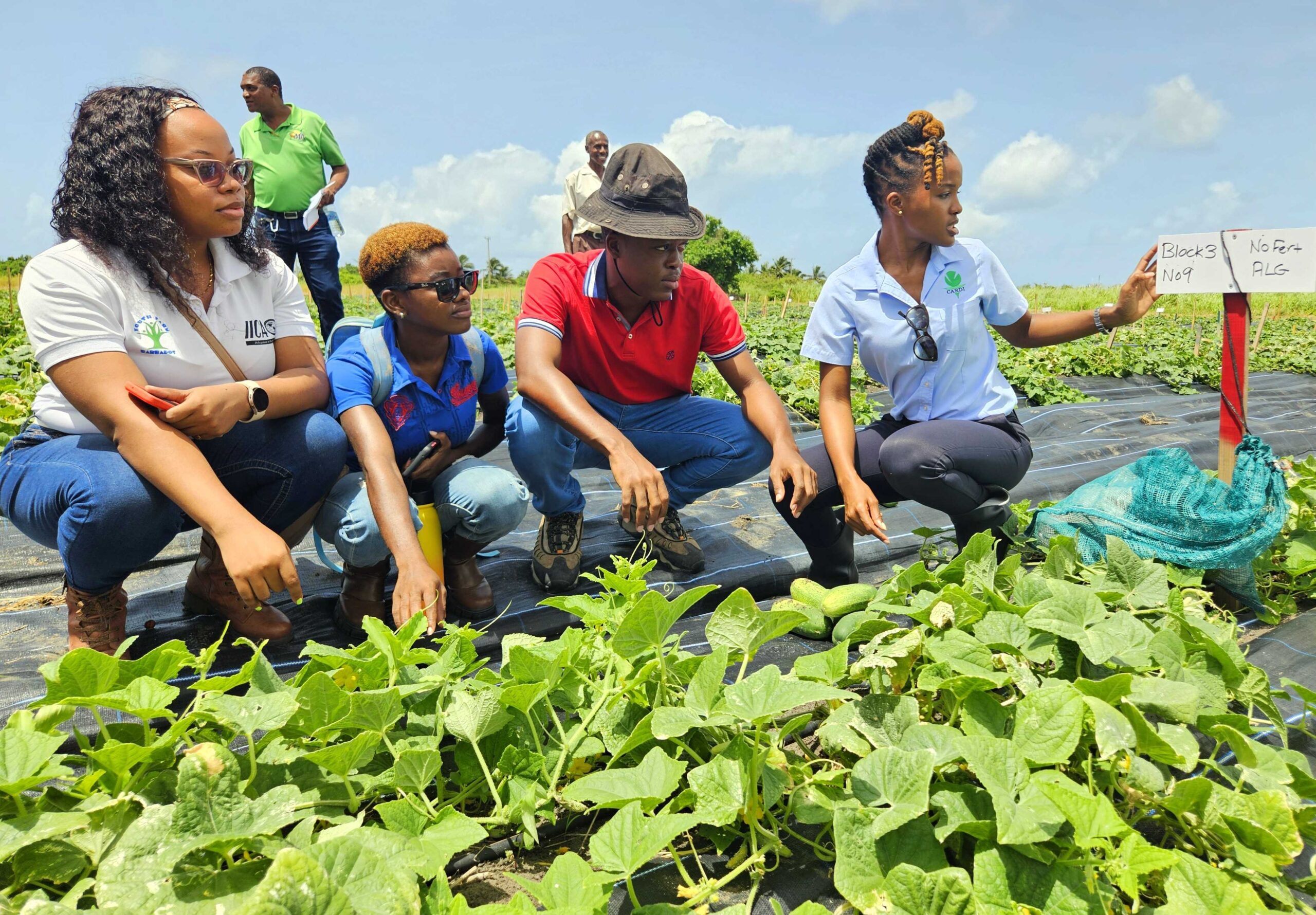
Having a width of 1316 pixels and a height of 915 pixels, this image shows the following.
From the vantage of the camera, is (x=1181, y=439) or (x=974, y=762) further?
(x=1181, y=439)

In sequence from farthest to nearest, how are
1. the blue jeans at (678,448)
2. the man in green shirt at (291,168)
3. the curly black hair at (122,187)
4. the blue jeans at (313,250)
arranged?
1. the blue jeans at (313,250)
2. the man in green shirt at (291,168)
3. the blue jeans at (678,448)
4. the curly black hair at (122,187)

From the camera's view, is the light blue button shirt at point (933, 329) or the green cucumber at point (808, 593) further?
the light blue button shirt at point (933, 329)

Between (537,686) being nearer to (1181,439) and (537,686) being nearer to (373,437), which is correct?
(373,437)

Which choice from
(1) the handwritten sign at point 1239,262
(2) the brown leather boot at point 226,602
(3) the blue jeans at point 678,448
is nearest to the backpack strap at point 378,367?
(3) the blue jeans at point 678,448

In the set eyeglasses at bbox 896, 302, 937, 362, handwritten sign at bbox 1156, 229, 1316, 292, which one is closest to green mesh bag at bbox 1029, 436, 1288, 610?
handwritten sign at bbox 1156, 229, 1316, 292

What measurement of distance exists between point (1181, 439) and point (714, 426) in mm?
3480

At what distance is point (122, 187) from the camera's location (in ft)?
5.92

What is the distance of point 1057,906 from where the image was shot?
1028 mm

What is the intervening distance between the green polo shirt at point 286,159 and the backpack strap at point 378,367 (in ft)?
10.9

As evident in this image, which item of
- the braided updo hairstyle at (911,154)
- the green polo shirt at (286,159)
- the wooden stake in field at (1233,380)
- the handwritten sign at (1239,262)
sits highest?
the green polo shirt at (286,159)

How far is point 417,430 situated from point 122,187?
2.80ft

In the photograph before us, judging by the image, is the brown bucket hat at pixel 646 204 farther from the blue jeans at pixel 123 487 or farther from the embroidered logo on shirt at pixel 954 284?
the blue jeans at pixel 123 487

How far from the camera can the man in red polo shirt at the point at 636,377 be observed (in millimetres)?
2328

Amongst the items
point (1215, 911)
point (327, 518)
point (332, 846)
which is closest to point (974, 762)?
point (1215, 911)
